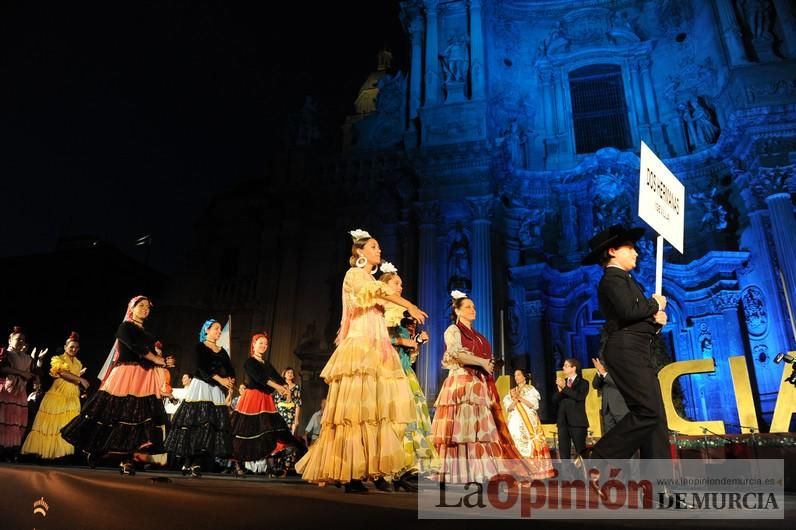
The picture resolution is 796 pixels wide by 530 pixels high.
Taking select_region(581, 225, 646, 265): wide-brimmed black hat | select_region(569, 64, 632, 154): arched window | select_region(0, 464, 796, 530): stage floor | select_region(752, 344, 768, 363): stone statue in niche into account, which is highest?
select_region(569, 64, 632, 154): arched window

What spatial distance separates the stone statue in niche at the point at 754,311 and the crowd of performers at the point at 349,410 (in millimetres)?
9094

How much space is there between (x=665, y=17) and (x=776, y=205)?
920 cm

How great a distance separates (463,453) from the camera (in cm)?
544

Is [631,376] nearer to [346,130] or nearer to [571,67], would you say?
[571,67]

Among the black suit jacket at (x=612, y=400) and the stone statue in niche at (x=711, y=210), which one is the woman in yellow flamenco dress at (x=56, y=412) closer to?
the black suit jacket at (x=612, y=400)

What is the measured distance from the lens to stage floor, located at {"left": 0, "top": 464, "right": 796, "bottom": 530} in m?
2.37

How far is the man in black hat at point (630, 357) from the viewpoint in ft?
10.8

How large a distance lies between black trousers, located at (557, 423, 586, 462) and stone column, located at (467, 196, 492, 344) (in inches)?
219

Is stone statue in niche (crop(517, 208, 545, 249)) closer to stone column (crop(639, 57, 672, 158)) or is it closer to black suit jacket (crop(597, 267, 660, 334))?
stone column (crop(639, 57, 672, 158))

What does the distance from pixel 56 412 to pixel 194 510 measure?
6.74 meters

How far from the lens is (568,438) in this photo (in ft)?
25.6

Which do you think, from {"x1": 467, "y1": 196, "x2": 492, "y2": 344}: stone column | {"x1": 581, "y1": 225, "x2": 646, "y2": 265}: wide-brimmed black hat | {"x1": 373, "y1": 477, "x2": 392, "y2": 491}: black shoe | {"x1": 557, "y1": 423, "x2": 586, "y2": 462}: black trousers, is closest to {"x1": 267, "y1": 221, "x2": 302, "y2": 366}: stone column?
{"x1": 467, "y1": 196, "x2": 492, "y2": 344}: stone column

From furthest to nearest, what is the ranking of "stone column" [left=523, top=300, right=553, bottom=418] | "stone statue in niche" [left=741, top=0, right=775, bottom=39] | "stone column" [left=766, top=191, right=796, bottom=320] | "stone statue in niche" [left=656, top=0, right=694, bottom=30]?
"stone statue in niche" [left=656, top=0, right=694, bottom=30] → "stone statue in niche" [left=741, top=0, right=775, bottom=39] → "stone column" [left=523, top=300, right=553, bottom=418] → "stone column" [left=766, top=191, right=796, bottom=320]

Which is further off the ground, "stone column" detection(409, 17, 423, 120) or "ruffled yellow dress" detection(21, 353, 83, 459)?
"stone column" detection(409, 17, 423, 120)
